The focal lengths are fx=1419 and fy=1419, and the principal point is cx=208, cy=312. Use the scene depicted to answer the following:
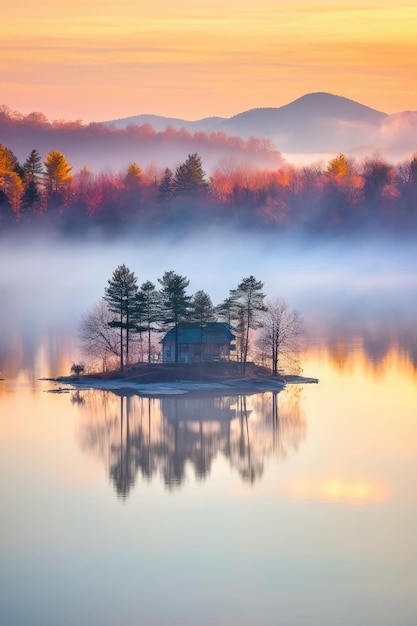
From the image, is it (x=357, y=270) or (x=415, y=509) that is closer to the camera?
(x=415, y=509)

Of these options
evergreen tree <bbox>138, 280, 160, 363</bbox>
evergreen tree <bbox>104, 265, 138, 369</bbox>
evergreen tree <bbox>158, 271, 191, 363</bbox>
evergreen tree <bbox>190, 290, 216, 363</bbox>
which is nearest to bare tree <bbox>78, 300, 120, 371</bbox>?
evergreen tree <bbox>104, 265, 138, 369</bbox>

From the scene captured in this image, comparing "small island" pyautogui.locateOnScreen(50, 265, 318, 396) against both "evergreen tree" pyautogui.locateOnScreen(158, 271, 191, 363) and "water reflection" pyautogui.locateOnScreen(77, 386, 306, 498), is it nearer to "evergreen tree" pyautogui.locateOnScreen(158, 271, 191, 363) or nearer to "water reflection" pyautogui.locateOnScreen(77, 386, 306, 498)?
"evergreen tree" pyautogui.locateOnScreen(158, 271, 191, 363)

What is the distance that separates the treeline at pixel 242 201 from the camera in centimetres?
15875

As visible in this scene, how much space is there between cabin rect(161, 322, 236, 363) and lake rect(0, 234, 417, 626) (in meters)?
4.67

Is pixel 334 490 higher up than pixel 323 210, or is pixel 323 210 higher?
pixel 323 210

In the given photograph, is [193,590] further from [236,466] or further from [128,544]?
[236,466]

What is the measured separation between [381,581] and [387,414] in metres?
22.7

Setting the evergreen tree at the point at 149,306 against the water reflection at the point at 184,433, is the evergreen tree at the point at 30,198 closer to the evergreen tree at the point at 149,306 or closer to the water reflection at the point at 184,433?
the evergreen tree at the point at 149,306

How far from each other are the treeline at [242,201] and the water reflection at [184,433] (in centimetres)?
9136

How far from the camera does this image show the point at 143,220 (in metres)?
164

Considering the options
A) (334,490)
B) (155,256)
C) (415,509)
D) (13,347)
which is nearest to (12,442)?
(334,490)

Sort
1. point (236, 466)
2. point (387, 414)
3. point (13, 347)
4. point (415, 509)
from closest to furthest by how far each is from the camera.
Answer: point (415, 509)
point (236, 466)
point (387, 414)
point (13, 347)

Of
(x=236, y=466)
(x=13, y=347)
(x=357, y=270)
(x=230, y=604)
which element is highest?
(x=357, y=270)

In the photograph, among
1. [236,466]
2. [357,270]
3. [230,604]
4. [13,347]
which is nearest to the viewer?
[230,604]
